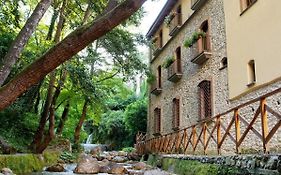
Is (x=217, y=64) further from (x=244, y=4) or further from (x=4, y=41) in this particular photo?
(x=4, y=41)

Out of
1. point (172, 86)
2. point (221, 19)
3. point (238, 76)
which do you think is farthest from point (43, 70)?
point (172, 86)

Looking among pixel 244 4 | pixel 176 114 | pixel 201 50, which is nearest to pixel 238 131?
pixel 244 4

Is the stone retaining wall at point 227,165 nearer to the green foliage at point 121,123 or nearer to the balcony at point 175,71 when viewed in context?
the balcony at point 175,71

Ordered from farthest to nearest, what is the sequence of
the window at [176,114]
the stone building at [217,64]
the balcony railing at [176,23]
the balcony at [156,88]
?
1. the balcony at [156,88]
2. the balcony railing at [176,23]
3. the window at [176,114]
4. the stone building at [217,64]

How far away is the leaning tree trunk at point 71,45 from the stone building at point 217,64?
3.14 m

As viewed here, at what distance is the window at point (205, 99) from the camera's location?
13555mm

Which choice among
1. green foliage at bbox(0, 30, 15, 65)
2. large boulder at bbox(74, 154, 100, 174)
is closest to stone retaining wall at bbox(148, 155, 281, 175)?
large boulder at bbox(74, 154, 100, 174)

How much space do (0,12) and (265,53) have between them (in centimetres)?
828

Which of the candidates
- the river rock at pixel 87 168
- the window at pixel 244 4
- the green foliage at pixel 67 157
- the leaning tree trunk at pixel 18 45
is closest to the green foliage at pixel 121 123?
the green foliage at pixel 67 157

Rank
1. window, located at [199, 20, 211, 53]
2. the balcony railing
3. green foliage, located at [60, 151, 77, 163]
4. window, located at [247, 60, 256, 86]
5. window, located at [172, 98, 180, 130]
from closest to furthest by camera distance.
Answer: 1. window, located at [247, 60, 256, 86]
2. window, located at [199, 20, 211, 53]
3. green foliage, located at [60, 151, 77, 163]
4. window, located at [172, 98, 180, 130]
5. the balcony railing

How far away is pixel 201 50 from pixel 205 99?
213cm

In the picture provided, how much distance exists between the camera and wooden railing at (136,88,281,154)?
5395 mm

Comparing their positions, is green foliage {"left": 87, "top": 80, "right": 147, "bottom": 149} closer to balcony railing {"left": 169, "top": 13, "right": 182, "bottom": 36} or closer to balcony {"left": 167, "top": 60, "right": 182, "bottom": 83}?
balcony {"left": 167, "top": 60, "right": 182, "bottom": 83}

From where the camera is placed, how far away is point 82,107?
21641 mm
